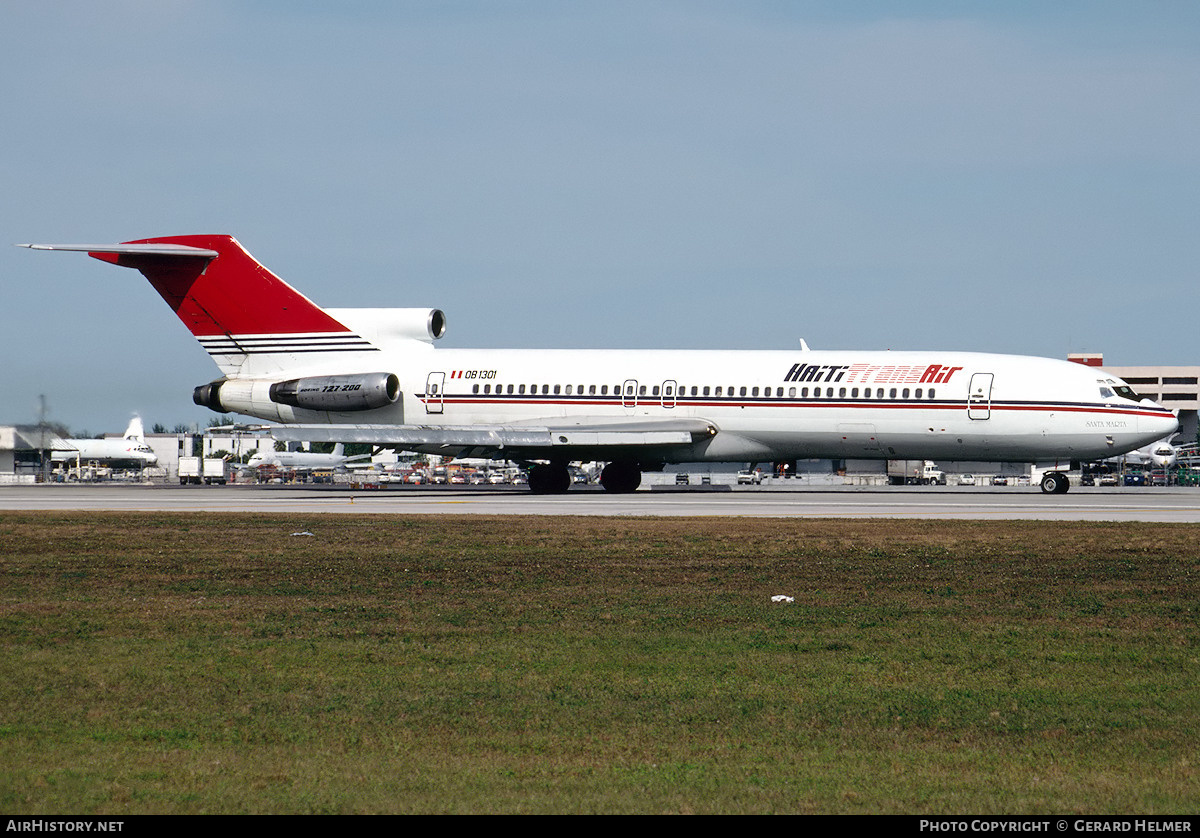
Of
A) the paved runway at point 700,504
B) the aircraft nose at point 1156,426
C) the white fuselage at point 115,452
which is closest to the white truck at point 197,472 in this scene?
the paved runway at point 700,504

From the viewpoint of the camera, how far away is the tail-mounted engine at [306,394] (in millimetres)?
43000

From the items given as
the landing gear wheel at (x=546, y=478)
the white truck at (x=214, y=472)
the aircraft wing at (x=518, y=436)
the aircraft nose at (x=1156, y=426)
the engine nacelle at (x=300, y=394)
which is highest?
the engine nacelle at (x=300, y=394)

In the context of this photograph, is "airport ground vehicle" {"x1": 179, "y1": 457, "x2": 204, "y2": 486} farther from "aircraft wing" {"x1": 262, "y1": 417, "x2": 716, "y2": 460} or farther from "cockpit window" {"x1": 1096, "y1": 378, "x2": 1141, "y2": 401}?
"cockpit window" {"x1": 1096, "y1": 378, "x2": 1141, "y2": 401}

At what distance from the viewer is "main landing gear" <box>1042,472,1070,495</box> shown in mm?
42000

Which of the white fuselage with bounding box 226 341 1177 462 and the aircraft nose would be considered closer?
the aircraft nose

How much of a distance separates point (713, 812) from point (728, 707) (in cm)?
237

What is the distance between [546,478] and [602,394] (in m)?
3.70

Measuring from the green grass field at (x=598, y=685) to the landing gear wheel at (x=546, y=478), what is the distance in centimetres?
2415

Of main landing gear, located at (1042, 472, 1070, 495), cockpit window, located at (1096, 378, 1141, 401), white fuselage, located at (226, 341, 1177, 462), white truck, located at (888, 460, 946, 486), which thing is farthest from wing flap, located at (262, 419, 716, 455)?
white truck, located at (888, 460, 946, 486)

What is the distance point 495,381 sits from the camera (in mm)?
42688

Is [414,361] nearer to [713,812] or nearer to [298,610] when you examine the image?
[298,610]

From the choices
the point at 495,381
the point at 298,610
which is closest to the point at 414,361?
the point at 495,381

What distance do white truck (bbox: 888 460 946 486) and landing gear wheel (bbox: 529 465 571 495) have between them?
2786 centimetres

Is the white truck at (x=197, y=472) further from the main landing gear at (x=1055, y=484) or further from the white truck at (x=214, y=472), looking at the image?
the main landing gear at (x=1055, y=484)
